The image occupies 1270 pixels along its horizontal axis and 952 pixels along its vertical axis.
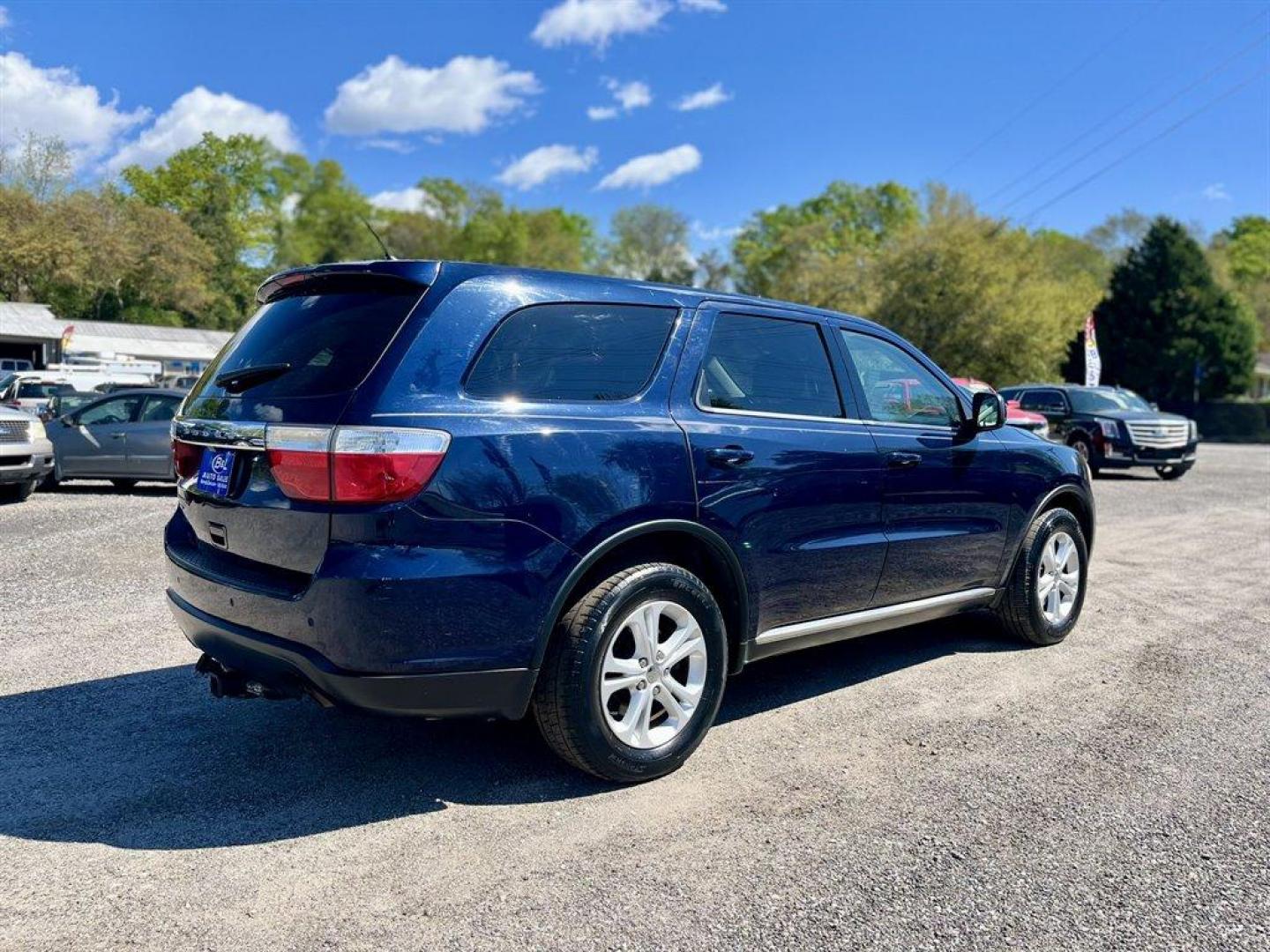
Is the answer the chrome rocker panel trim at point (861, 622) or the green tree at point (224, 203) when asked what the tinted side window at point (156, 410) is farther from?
the green tree at point (224, 203)

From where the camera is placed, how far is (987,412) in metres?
4.95

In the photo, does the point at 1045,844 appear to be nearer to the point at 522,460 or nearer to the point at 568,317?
the point at 522,460

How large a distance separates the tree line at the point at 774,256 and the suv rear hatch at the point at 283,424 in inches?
209

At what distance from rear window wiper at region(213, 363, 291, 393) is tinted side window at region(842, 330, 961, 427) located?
2552 millimetres

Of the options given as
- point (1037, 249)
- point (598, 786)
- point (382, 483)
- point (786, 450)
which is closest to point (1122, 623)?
point (786, 450)

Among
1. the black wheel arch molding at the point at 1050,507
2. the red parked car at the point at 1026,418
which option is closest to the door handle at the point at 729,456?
the black wheel arch molding at the point at 1050,507

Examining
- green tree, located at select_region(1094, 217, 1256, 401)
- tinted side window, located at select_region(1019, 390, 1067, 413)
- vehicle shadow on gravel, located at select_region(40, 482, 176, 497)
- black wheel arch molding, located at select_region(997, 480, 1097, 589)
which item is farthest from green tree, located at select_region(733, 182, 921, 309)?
black wheel arch molding, located at select_region(997, 480, 1097, 589)

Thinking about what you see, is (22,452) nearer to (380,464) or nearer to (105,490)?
Answer: (105,490)

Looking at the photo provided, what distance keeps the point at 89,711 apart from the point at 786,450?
10.7ft

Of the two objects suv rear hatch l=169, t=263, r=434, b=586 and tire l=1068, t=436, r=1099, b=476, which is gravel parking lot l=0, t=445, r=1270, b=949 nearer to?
suv rear hatch l=169, t=263, r=434, b=586

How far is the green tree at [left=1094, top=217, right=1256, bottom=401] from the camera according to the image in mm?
43188

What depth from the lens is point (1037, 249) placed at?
4191cm

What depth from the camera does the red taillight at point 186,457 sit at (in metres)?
3.61

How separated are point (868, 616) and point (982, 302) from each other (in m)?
38.2
